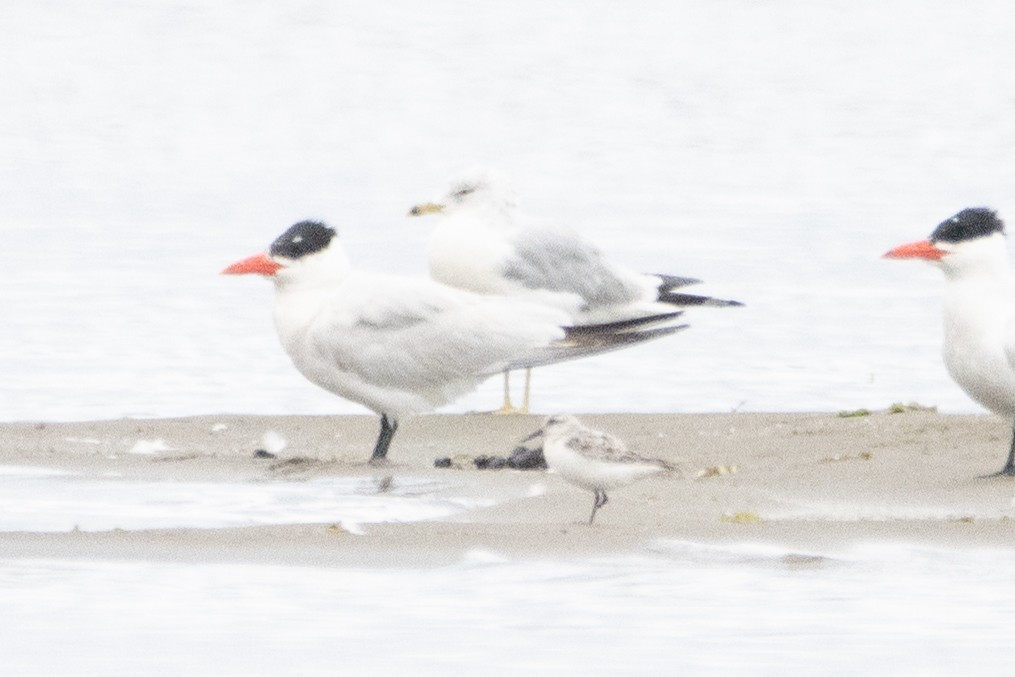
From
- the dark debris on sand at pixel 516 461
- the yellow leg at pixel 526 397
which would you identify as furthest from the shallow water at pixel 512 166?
the dark debris on sand at pixel 516 461

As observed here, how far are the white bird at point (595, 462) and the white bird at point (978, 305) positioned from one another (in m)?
1.30

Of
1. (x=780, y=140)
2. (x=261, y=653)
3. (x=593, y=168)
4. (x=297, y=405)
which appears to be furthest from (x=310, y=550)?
(x=780, y=140)

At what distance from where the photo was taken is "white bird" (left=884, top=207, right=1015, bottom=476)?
25.8 ft

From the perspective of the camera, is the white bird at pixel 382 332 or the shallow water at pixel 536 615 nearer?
A: the shallow water at pixel 536 615

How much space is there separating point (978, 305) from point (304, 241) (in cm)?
269

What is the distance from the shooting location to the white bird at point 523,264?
426 inches

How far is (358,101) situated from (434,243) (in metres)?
13.9

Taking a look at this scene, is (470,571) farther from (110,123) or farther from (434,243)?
(110,123)

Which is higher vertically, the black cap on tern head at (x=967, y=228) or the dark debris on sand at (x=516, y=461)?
the black cap on tern head at (x=967, y=228)

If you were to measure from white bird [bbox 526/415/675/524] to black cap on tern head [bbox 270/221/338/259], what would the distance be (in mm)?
2352

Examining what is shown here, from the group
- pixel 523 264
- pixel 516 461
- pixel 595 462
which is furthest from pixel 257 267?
pixel 595 462

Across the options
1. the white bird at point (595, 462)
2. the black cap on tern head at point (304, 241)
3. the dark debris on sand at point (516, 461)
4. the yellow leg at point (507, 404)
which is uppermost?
the black cap on tern head at point (304, 241)

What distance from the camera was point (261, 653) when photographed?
5520 mm

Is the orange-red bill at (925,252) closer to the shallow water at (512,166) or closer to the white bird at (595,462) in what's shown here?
the white bird at (595,462)
